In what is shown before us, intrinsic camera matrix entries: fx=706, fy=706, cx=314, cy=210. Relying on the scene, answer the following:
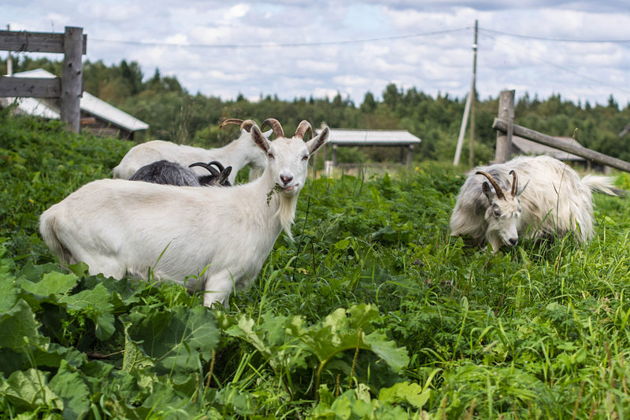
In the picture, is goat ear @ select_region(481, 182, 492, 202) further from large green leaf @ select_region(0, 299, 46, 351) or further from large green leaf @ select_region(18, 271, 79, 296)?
large green leaf @ select_region(0, 299, 46, 351)

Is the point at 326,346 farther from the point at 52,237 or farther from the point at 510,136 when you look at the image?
the point at 510,136

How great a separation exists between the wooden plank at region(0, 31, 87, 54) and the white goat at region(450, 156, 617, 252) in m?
8.04

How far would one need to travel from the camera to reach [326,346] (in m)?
3.19

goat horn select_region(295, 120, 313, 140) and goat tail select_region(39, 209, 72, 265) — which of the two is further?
goat horn select_region(295, 120, 313, 140)

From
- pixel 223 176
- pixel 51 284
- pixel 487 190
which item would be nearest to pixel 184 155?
pixel 223 176

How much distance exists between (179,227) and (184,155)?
3.61 m

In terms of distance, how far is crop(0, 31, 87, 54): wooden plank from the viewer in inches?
448

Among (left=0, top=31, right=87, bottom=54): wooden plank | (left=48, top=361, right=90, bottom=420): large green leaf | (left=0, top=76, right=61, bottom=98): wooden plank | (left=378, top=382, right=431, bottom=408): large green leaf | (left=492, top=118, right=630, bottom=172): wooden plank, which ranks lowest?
(left=378, top=382, right=431, bottom=408): large green leaf

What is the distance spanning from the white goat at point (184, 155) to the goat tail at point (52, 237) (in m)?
2.56

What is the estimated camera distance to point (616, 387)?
3.21 m

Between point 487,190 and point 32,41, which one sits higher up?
point 32,41

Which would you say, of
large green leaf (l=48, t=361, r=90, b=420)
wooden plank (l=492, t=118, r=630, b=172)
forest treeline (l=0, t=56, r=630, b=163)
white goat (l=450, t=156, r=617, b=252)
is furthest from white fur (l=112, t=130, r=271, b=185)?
forest treeline (l=0, t=56, r=630, b=163)

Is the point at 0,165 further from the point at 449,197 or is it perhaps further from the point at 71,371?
the point at 71,371

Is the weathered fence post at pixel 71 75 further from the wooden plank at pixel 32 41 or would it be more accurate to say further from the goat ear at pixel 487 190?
the goat ear at pixel 487 190
